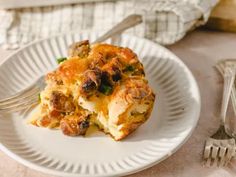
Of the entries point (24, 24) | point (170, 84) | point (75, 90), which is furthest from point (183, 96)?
point (24, 24)

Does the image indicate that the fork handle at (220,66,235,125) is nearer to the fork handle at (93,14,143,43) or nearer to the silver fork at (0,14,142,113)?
the fork handle at (93,14,143,43)

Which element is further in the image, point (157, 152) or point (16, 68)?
point (16, 68)

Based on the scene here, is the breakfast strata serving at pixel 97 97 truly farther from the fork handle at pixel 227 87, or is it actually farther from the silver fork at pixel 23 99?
the fork handle at pixel 227 87

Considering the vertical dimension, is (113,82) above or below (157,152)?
above

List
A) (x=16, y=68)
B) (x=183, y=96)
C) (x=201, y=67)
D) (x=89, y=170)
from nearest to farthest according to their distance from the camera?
(x=89, y=170), (x=183, y=96), (x=16, y=68), (x=201, y=67)

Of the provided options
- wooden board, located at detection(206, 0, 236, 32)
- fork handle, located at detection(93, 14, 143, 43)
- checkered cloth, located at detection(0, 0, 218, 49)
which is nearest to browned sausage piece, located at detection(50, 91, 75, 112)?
fork handle, located at detection(93, 14, 143, 43)

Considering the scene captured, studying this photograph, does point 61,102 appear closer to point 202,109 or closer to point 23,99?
point 23,99

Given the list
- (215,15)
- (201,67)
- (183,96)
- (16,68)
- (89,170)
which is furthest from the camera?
(215,15)

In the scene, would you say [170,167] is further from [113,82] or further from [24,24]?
[24,24]
